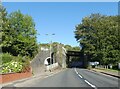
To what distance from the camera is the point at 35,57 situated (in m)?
84.9

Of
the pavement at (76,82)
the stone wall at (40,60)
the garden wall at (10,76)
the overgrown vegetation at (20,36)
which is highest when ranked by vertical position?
the overgrown vegetation at (20,36)

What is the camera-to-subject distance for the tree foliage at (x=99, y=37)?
93.3 m

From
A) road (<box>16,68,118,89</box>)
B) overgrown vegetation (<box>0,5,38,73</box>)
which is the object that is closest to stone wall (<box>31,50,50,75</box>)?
overgrown vegetation (<box>0,5,38,73</box>)

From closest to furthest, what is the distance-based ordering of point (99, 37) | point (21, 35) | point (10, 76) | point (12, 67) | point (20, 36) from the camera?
1. point (10, 76)
2. point (12, 67)
3. point (20, 36)
4. point (21, 35)
5. point (99, 37)

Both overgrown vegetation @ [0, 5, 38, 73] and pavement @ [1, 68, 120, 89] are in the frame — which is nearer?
pavement @ [1, 68, 120, 89]

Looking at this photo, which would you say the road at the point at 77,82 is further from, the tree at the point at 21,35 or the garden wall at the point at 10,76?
the tree at the point at 21,35

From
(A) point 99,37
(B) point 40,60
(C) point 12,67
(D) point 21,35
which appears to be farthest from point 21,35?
(C) point 12,67

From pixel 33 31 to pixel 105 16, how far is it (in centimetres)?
4561

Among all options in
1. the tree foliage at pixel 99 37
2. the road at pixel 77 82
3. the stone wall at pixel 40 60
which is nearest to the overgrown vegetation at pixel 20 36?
the stone wall at pixel 40 60

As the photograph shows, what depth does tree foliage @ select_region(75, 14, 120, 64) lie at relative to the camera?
93312mm

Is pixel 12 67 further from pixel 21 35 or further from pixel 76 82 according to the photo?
pixel 21 35

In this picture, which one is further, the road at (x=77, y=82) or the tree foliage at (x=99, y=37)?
the tree foliage at (x=99, y=37)

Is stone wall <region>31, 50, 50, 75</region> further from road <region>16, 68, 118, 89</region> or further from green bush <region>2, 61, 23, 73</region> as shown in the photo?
road <region>16, 68, 118, 89</region>

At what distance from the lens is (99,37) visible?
99.9 m
